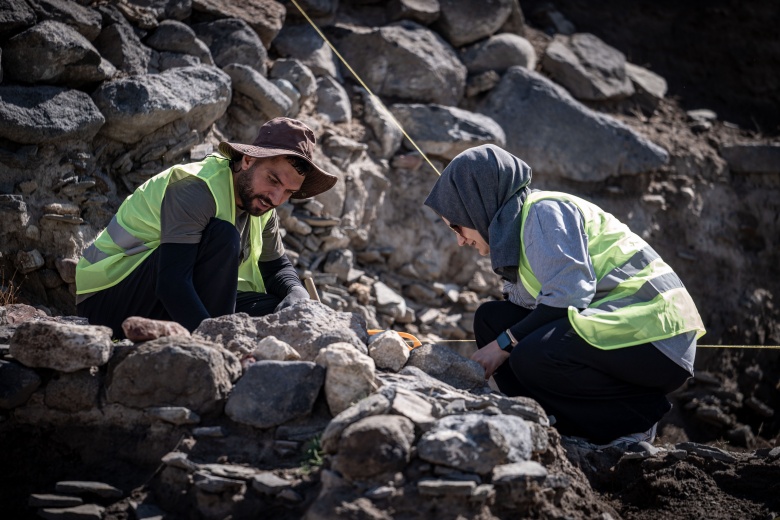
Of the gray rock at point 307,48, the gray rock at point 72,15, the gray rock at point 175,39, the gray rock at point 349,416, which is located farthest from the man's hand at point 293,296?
the gray rock at point 307,48

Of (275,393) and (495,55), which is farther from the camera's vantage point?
(495,55)

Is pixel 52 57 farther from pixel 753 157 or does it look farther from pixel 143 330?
pixel 753 157

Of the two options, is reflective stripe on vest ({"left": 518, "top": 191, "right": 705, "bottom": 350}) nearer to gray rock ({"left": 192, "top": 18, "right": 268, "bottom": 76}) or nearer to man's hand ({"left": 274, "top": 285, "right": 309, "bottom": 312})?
→ man's hand ({"left": 274, "top": 285, "right": 309, "bottom": 312})

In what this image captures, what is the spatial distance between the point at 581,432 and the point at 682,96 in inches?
266

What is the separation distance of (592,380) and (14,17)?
4.06 meters

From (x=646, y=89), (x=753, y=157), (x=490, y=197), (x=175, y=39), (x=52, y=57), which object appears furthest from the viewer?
(x=646, y=89)

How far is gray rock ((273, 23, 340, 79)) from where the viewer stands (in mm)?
6758

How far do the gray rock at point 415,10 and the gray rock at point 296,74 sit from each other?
5.06ft

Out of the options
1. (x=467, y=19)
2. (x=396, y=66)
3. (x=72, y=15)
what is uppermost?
(x=72, y=15)

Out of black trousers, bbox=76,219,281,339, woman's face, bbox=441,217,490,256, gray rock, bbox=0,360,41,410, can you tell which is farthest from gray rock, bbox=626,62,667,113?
gray rock, bbox=0,360,41,410

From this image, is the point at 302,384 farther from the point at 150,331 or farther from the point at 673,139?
the point at 673,139

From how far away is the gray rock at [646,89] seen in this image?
27.6ft

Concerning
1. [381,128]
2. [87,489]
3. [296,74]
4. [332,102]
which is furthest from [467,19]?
[87,489]

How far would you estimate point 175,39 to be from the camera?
578 centimetres
